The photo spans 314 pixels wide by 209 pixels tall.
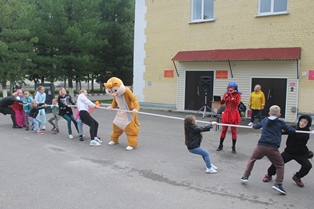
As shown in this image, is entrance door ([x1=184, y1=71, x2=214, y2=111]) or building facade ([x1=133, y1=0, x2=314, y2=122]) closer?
building facade ([x1=133, y1=0, x2=314, y2=122])

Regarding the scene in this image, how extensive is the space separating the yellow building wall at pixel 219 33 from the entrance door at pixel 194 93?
0.76 metres

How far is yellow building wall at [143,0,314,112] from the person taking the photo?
12875 millimetres

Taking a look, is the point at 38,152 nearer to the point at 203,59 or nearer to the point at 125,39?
the point at 203,59

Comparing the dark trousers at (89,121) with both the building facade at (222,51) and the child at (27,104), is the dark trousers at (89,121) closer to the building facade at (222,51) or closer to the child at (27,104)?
the child at (27,104)

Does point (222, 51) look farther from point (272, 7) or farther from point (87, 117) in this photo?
point (87, 117)

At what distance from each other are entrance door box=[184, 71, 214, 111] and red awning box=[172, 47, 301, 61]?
38.7 inches

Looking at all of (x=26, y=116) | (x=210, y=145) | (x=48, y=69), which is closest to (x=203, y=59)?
(x=210, y=145)

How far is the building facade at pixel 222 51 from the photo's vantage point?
13.0m

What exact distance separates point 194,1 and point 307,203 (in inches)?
512

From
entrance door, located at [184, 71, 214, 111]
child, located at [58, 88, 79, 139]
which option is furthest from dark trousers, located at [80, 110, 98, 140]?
entrance door, located at [184, 71, 214, 111]

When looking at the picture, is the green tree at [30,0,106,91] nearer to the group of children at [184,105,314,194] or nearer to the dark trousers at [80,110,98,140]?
the dark trousers at [80,110,98,140]

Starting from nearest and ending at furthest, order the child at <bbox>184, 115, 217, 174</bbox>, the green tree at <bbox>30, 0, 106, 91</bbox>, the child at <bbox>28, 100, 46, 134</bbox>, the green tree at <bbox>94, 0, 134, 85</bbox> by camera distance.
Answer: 1. the child at <bbox>184, 115, 217, 174</bbox>
2. the child at <bbox>28, 100, 46, 134</bbox>
3. the green tree at <bbox>30, 0, 106, 91</bbox>
4. the green tree at <bbox>94, 0, 134, 85</bbox>

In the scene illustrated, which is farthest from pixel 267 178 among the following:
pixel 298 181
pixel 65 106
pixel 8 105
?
pixel 8 105

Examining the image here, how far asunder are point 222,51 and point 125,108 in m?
7.88
